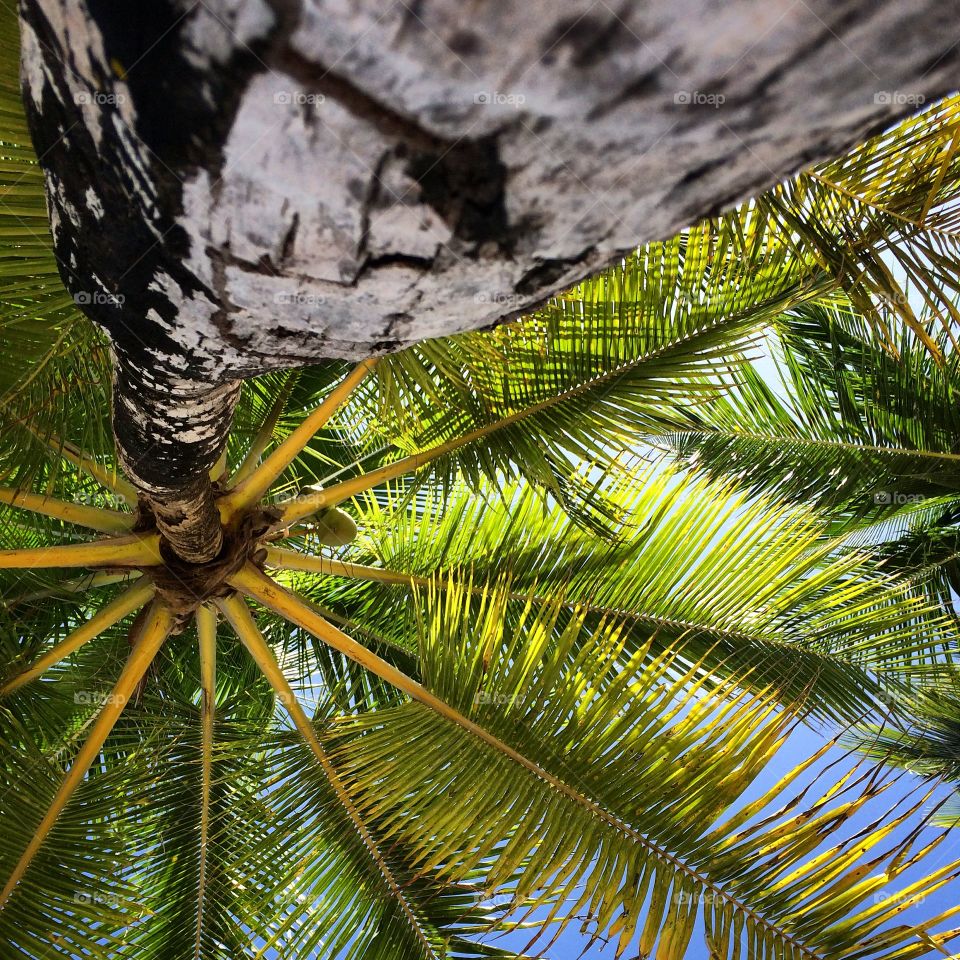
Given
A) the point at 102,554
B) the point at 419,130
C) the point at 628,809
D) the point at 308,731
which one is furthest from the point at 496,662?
the point at 419,130

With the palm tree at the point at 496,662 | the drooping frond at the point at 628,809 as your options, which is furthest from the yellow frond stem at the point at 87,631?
the drooping frond at the point at 628,809

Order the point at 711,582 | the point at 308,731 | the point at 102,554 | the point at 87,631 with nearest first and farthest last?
the point at 102,554 → the point at 308,731 → the point at 87,631 → the point at 711,582

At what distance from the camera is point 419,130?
51 cm

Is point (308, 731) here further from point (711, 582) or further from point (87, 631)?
point (711, 582)

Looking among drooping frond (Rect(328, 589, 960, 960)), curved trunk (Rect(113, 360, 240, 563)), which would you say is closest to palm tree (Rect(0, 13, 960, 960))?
drooping frond (Rect(328, 589, 960, 960))

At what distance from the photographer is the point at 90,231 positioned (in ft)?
2.44

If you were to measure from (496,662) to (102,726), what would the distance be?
1.43 meters

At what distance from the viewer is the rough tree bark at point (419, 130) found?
1.45 feet

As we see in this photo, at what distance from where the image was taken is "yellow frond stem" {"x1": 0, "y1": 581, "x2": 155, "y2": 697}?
3059 mm

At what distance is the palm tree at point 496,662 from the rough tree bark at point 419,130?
123 centimetres

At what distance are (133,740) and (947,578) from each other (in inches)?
191

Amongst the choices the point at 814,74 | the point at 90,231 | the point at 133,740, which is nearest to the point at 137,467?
the point at 90,231

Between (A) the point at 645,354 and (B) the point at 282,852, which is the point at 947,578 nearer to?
(A) the point at 645,354

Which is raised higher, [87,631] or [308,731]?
[87,631]
